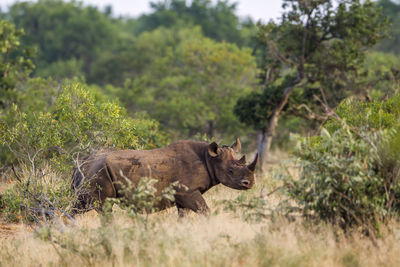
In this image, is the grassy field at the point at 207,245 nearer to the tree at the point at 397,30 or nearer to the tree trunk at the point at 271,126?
the tree trunk at the point at 271,126

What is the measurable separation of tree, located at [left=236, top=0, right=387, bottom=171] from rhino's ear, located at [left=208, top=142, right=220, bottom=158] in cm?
1048

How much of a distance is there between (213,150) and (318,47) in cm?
1186

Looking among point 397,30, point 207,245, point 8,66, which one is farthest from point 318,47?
point 397,30

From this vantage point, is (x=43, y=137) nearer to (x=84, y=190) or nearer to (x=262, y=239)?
(x=84, y=190)

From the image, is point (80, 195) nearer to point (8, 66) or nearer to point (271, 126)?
point (271, 126)

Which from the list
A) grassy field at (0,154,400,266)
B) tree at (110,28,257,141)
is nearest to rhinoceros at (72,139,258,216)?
grassy field at (0,154,400,266)

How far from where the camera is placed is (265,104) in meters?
21.0

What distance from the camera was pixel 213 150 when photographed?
9930 millimetres

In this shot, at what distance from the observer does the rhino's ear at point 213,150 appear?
32.3 feet

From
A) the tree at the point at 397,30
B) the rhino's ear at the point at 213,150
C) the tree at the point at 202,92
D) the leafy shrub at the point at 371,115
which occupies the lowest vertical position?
the tree at the point at 202,92

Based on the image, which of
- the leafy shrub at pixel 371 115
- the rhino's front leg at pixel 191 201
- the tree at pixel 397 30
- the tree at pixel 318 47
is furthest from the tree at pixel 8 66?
the tree at pixel 397 30

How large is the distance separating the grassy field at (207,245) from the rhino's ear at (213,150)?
1439 mm

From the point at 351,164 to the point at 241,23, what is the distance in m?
54.8

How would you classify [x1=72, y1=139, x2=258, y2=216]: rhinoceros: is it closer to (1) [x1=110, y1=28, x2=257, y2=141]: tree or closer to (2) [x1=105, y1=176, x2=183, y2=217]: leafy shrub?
(2) [x1=105, y1=176, x2=183, y2=217]: leafy shrub
